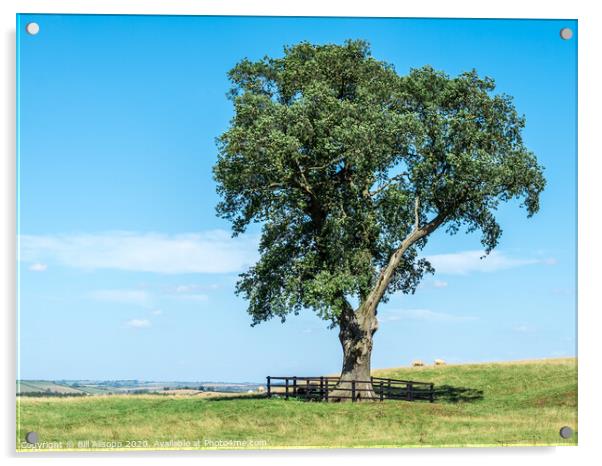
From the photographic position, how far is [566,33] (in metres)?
29.2

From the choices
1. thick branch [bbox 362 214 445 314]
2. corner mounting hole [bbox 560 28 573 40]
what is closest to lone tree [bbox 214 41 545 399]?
thick branch [bbox 362 214 445 314]

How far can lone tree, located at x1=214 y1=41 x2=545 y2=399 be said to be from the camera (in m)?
35.7

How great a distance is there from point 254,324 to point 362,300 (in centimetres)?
448

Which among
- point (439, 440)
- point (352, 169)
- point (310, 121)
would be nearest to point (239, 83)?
point (310, 121)

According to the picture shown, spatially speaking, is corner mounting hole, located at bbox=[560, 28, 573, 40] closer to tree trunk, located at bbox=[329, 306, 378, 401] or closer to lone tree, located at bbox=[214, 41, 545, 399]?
lone tree, located at bbox=[214, 41, 545, 399]

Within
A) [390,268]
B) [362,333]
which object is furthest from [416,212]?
[362,333]

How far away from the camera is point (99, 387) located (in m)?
30.5

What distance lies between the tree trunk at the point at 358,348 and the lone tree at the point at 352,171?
5 cm

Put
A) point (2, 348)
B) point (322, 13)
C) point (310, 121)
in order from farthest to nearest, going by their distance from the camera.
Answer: point (310, 121) < point (322, 13) < point (2, 348)

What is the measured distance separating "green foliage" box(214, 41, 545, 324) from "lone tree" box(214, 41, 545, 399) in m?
0.05

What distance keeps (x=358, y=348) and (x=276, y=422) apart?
750 cm

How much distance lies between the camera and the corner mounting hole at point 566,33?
1147 inches

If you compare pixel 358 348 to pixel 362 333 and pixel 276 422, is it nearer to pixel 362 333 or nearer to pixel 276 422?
pixel 362 333
